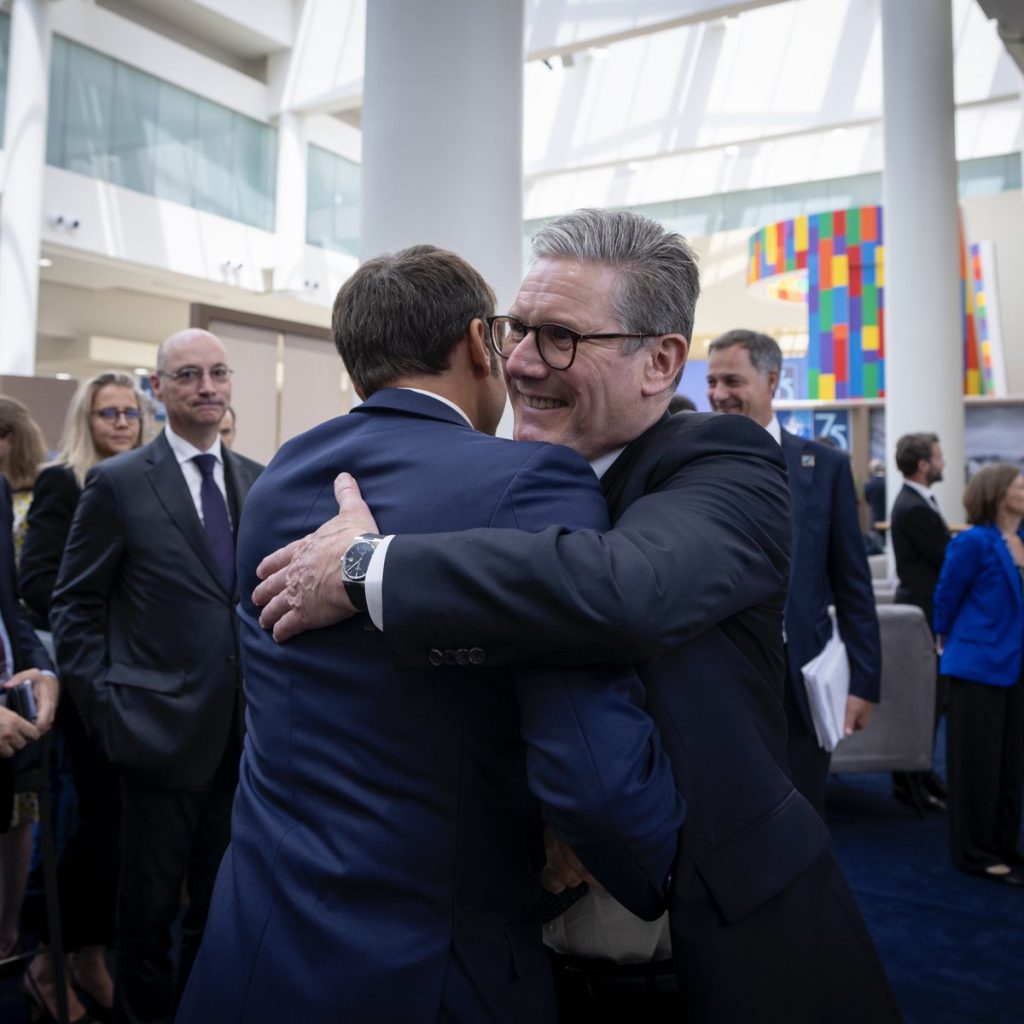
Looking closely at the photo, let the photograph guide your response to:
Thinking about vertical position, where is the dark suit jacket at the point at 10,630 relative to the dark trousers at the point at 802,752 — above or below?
above

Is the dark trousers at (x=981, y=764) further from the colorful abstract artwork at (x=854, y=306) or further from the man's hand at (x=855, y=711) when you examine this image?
the colorful abstract artwork at (x=854, y=306)

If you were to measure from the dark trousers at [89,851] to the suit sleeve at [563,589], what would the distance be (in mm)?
2490

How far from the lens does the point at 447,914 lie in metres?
1.15

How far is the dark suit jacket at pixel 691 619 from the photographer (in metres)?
1.09

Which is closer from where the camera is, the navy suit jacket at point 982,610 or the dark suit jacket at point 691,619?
the dark suit jacket at point 691,619

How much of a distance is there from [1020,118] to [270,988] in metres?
20.0

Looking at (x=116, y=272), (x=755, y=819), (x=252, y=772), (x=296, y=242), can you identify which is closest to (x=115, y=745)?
(x=252, y=772)

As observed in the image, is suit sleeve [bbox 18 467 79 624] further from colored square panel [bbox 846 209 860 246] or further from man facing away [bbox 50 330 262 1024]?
colored square panel [bbox 846 209 860 246]

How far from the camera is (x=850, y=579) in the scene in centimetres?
335

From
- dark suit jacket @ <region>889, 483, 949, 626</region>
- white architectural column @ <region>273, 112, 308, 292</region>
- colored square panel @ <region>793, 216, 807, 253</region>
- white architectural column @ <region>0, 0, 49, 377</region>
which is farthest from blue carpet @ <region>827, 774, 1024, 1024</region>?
white architectural column @ <region>273, 112, 308, 292</region>

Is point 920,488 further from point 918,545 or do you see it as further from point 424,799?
point 424,799

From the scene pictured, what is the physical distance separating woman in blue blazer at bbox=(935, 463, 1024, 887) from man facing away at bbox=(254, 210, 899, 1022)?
3577mm

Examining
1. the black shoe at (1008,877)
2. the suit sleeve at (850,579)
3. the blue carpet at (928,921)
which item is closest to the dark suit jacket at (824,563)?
the suit sleeve at (850,579)

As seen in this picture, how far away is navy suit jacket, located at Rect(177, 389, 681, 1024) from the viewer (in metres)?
1.10
